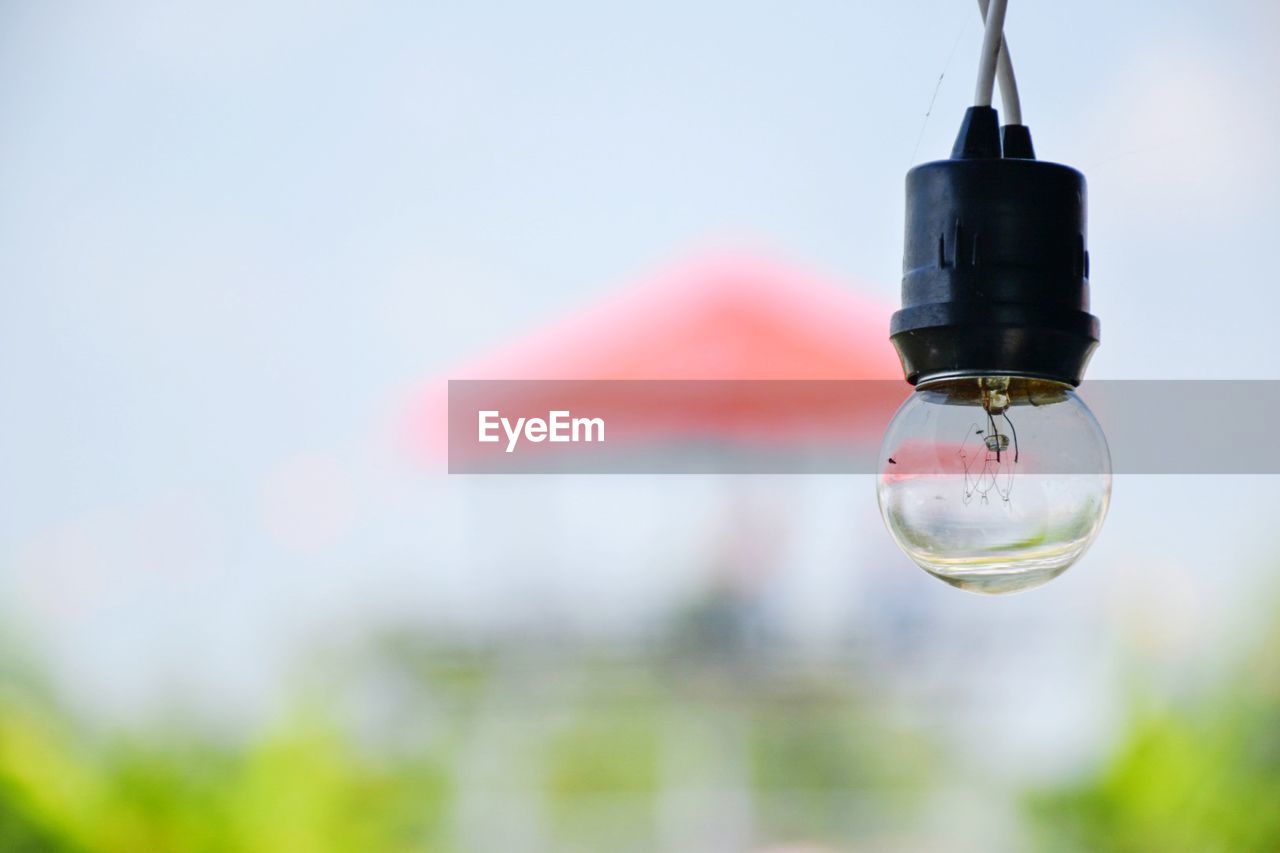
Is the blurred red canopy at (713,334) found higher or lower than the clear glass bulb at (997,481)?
higher

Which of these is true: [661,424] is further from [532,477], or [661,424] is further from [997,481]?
[997,481]

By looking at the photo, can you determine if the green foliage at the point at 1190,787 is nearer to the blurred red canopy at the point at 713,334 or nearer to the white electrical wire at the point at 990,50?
the blurred red canopy at the point at 713,334

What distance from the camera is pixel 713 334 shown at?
177cm

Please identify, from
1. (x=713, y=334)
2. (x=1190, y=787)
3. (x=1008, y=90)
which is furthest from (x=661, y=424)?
(x=1008, y=90)

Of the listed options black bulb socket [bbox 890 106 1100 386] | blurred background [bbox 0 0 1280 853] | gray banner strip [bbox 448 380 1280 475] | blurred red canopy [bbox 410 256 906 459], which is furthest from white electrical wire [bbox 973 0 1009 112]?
blurred red canopy [bbox 410 256 906 459]

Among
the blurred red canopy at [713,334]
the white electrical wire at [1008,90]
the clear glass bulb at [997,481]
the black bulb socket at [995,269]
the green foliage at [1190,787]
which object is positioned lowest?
the green foliage at [1190,787]

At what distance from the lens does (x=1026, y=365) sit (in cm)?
35

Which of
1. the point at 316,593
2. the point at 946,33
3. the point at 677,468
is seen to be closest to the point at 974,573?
the point at 946,33

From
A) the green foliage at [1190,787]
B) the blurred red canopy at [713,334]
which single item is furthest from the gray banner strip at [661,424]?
the green foliage at [1190,787]

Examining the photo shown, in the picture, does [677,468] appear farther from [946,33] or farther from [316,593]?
[946,33]

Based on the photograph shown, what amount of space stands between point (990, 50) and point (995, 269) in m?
0.06

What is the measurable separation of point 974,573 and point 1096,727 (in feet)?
4.82

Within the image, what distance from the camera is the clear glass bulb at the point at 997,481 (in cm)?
35

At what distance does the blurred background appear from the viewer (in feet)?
5.05
